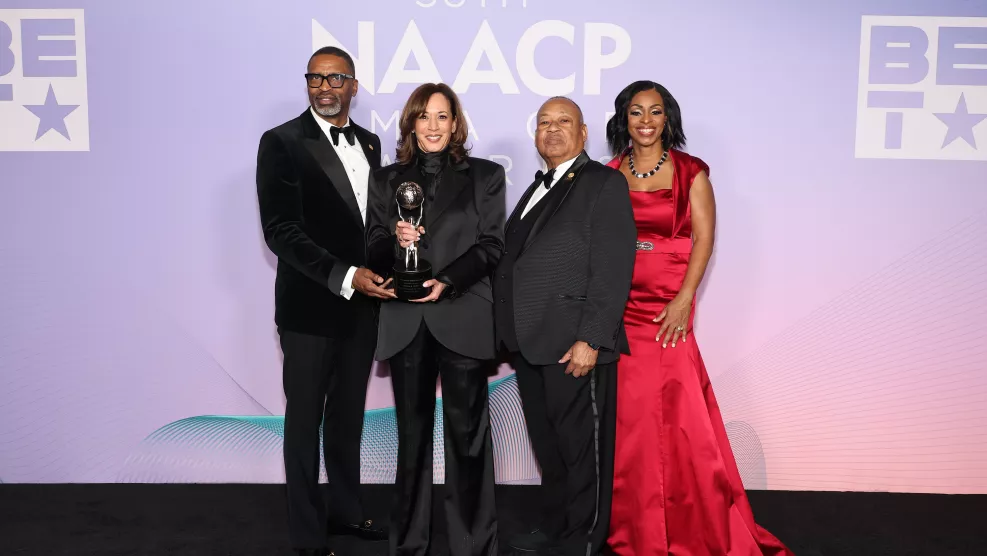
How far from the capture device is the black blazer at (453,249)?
278 centimetres

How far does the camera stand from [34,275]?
3.97m

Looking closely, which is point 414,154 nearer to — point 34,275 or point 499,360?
point 499,360

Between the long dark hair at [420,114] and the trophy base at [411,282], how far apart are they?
0.43 m

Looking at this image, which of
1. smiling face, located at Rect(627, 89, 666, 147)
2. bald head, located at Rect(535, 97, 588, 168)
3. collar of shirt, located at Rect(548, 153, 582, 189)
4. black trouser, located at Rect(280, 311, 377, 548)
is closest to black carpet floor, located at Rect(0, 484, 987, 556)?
black trouser, located at Rect(280, 311, 377, 548)

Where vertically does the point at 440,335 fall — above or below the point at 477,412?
above

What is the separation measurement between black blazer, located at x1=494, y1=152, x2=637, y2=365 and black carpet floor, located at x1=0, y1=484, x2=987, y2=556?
3.45 ft

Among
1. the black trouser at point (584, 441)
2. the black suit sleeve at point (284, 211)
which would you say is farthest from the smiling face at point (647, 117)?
the black suit sleeve at point (284, 211)

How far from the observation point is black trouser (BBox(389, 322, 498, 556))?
9.26 feet

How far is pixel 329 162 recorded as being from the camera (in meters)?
3.02

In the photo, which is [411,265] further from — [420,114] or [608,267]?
[608,267]

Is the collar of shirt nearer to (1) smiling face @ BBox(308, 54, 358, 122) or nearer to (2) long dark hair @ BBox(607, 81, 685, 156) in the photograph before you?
(2) long dark hair @ BBox(607, 81, 685, 156)

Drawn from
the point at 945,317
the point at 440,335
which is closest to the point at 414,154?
the point at 440,335

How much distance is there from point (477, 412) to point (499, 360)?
41.9 inches

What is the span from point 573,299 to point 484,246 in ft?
1.22
